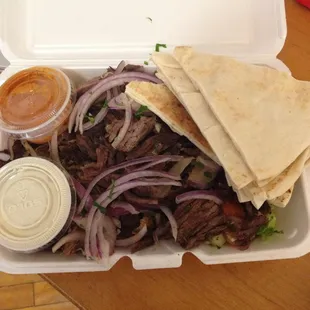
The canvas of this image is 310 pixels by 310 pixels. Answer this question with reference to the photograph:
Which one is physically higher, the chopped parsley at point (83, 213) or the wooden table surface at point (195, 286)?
the chopped parsley at point (83, 213)

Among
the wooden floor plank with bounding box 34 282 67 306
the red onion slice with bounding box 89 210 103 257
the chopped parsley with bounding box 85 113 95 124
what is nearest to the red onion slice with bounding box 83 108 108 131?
the chopped parsley with bounding box 85 113 95 124

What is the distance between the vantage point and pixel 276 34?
3.96 feet

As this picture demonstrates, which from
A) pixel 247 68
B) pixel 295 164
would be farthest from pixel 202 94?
pixel 295 164

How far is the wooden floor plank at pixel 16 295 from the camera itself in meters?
1.32

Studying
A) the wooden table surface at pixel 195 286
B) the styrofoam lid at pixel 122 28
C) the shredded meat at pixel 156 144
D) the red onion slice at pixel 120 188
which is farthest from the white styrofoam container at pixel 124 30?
the wooden table surface at pixel 195 286

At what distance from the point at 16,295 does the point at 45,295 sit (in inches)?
3.9

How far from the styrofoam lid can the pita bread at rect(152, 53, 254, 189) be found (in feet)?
0.56

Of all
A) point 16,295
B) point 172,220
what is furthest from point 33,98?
point 16,295

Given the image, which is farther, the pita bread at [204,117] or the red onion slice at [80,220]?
the red onion slice at [80,220]

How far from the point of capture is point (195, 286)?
1.13 m

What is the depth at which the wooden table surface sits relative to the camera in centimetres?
111

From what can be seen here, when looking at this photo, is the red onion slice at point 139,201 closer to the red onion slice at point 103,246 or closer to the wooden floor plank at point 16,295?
the red onion slice at point 103,246

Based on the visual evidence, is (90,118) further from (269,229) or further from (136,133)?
(269,229)

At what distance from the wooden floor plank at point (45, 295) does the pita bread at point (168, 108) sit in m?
0.58
